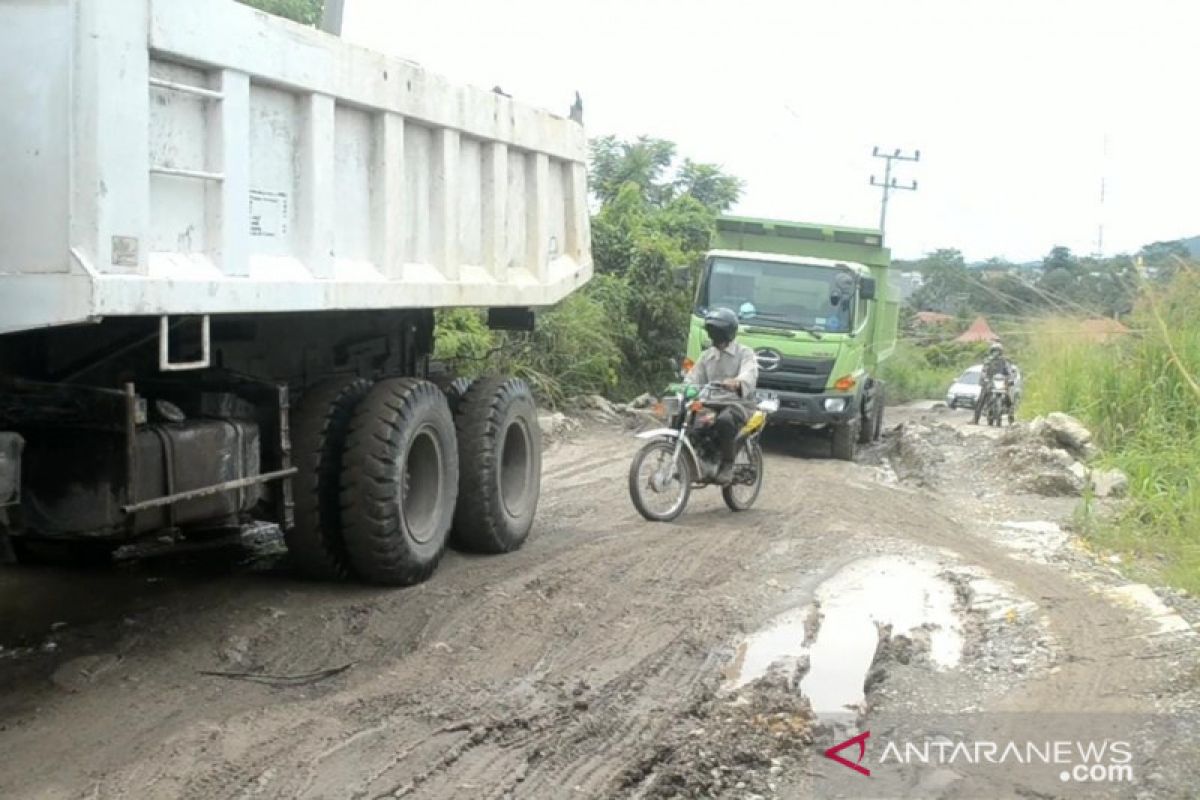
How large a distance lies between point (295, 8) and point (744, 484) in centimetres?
1202

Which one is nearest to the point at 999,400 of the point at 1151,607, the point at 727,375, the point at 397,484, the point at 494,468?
the point at 727,375

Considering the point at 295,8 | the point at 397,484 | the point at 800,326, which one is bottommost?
the point at 397,484

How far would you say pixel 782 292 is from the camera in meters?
16.6

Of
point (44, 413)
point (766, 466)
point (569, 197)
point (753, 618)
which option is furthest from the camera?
point (766, 466)

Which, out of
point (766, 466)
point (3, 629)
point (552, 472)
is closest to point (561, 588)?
point (3, 629)

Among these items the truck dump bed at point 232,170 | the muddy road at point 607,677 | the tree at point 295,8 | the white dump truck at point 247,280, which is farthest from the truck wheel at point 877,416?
the truck dump bed at point 232,170

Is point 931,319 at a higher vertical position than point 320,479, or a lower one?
higher

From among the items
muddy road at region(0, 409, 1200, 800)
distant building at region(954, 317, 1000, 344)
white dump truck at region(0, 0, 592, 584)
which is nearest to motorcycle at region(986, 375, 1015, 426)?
distant building at region(954, 317, 1000, 344)

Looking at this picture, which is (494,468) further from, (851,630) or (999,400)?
(999,400)

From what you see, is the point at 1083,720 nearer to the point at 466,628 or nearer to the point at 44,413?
the point at 466,628

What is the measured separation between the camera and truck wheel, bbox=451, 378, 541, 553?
8562 mm

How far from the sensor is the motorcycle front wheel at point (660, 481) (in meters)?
10.3

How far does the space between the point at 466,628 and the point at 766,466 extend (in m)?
9.13

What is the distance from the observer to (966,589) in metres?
8.09
